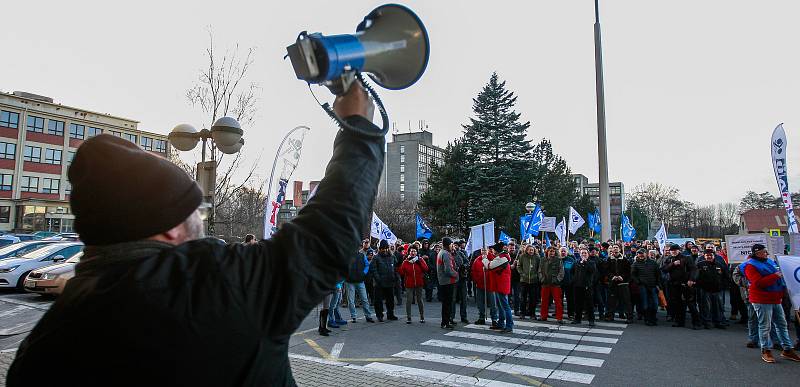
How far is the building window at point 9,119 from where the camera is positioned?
4988 centimetres

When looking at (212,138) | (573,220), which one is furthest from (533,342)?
(573,220)

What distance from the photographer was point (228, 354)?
1.07 meters

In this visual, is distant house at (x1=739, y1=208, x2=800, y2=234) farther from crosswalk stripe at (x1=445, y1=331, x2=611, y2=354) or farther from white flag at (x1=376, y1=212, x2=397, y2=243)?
crosswalk stripe at (x1=445, y1=331, x2=611, y2=354)

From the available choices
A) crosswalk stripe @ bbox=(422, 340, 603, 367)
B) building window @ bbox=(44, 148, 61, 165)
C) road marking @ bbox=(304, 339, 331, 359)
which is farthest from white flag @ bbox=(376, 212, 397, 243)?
building window @ bbox=(44, 148, 61, 165)

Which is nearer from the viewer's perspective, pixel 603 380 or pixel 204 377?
pixel 204 377

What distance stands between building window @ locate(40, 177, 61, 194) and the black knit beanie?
65.1 meters

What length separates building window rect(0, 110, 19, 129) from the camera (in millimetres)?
49875

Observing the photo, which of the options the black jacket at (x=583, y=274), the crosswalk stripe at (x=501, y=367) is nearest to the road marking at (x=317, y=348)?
the crosswalk stripe at (x=501, y=367)

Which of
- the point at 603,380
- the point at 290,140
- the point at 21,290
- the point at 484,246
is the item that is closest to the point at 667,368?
the point at 603,380

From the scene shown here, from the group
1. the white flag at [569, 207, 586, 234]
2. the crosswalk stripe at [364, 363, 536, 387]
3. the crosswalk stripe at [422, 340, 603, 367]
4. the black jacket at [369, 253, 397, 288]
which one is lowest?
the crosswalk stripe at [422, 340, 603, 367]

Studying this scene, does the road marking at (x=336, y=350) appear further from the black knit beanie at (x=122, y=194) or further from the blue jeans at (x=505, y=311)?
the black knit beanie at (x=122, y=194)

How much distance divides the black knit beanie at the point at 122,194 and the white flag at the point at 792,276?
9.82m

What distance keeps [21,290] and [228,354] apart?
65.0 ft

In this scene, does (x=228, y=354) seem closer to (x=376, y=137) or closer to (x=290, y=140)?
(x=376, y=137)
